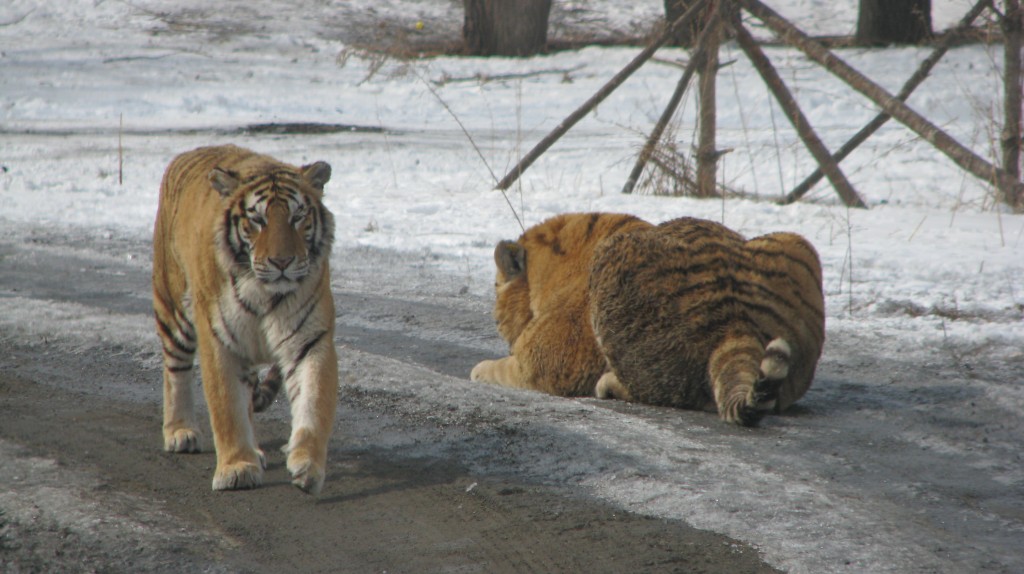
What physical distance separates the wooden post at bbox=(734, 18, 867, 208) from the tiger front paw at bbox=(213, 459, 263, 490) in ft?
25.2

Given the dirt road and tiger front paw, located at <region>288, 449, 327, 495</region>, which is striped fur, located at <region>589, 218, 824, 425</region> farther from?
tiger front paw, located at <region>288, 449, 327, 495</region>

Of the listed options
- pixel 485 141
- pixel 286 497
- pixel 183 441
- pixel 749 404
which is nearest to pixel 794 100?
pixel 485 141

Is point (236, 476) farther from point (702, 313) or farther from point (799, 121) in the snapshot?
point (799, 121)

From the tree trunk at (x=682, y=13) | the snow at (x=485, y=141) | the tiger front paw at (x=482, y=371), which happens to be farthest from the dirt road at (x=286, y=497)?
the tree trunk at (x=682, y=13)

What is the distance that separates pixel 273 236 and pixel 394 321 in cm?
343

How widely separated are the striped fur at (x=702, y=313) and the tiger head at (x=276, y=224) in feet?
→ 5.80

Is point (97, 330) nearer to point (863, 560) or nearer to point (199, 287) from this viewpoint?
point (199, 287)

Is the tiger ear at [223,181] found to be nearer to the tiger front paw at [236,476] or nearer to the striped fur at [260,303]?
the striped fur at [260,303]

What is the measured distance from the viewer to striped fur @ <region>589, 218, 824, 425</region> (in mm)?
5414

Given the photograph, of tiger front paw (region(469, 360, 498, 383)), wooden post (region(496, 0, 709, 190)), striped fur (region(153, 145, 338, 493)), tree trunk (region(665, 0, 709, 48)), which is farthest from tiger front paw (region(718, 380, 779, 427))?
tree trunk (region(665, 0, 709, 48))

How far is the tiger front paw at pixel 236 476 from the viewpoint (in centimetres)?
430

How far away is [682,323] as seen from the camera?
5.53m

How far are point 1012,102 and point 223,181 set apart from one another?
852 centimetres

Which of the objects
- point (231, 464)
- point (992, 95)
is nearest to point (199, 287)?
point (231, 464)
